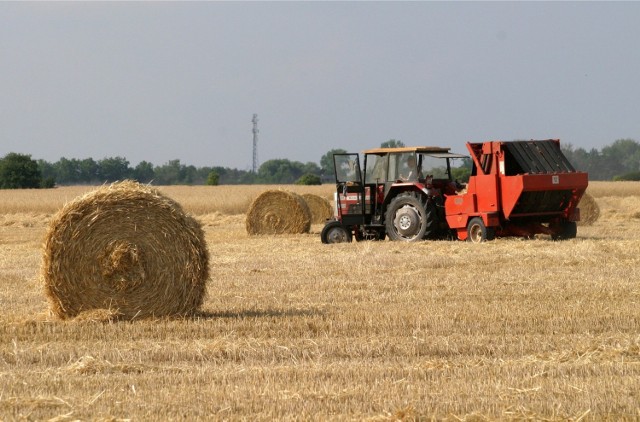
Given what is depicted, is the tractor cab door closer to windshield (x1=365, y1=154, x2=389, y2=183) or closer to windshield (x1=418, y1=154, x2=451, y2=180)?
windshield (x1=365, y1=154, x2=389, y2=183)

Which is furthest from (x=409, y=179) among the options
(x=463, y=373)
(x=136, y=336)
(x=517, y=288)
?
(x=463, y=373)

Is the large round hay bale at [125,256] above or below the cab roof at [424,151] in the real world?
below

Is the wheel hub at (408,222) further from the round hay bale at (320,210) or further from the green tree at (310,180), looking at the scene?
the green tree at (310,180)

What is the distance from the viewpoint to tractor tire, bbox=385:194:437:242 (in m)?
17.8

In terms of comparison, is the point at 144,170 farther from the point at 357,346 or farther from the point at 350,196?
the point at 357,346

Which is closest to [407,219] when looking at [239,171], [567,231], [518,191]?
[518,191]

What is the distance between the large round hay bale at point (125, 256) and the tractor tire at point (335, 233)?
9.01m

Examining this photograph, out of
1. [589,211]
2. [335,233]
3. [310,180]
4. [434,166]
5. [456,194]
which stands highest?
[434,166]

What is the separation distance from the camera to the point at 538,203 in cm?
1712

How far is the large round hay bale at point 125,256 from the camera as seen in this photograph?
30.9 ft

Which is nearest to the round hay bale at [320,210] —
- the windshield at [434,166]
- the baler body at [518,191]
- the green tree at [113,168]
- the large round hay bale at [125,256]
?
the windshield at [434,166]

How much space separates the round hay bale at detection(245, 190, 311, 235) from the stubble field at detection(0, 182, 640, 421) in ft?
21.2

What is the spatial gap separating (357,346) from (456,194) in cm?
1093

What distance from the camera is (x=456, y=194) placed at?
1852 cm
